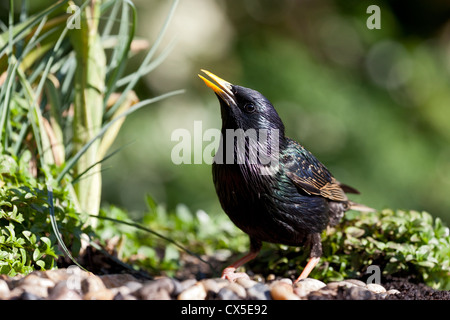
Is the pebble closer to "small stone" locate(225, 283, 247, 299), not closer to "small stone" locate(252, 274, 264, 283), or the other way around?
"small stone" locate(225, 283, 247, 299)

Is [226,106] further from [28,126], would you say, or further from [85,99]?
[28,126]

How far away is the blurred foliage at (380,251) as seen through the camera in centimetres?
255

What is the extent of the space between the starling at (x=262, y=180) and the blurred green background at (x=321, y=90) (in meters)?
3.43

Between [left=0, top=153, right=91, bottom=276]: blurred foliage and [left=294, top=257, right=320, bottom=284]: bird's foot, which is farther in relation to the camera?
[left=294, top=257, right=320, bottom=284]: bird's foot

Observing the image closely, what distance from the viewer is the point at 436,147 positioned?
6.39 meters

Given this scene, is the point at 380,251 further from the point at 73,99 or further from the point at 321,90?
the point at 321,90

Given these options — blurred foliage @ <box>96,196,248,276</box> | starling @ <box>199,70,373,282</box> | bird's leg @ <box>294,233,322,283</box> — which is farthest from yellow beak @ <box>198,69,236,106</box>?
blurred foliage @ <box>96,196,248,276</box>

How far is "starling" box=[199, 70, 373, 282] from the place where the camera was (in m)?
2.37

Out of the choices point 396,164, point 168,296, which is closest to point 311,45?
point 396,164

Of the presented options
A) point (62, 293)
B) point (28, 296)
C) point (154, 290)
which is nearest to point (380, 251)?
point (154, 290)

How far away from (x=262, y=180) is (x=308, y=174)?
340mm

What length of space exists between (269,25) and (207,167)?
221cm

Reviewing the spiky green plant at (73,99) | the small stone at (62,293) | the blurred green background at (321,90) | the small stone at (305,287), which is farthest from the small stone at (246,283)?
the blurred green background at (321,90)

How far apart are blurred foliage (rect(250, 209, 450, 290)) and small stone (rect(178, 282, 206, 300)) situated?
985 millimetres
